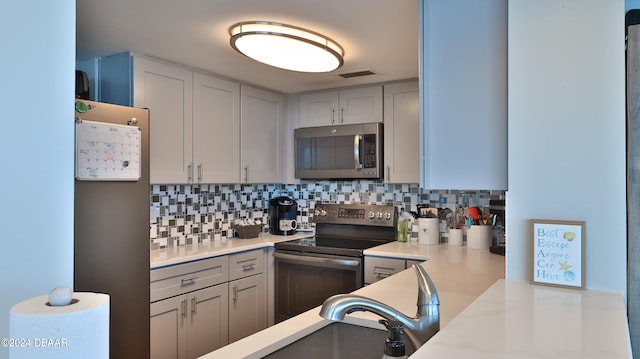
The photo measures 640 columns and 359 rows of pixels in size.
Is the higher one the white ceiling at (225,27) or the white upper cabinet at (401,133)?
the white ceiling at (225,27)

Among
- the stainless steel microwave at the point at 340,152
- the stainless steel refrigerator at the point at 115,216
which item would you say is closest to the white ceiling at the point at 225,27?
the stainless steel refrigerator at the point at 115,216

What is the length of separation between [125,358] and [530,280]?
6.32ft

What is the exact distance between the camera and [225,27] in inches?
84.6

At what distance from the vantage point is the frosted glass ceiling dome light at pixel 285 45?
2112 mm

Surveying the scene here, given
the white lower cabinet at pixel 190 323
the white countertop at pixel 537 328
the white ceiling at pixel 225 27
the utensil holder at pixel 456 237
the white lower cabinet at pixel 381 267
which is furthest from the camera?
the utensil holder at pixel 456 237

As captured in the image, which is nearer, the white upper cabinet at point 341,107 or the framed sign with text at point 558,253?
the framed sign with text at point 558,253

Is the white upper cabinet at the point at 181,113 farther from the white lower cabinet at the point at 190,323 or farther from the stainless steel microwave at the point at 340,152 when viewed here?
the white lower cabinet at the point at 190,323

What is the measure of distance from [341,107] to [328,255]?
4.16ft

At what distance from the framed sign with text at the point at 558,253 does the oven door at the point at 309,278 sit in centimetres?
176

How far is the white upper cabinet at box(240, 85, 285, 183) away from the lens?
340cm

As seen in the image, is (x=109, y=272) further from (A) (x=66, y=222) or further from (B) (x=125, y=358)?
(A) (x=66, y=222)

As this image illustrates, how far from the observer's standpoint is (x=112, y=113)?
2074 mm

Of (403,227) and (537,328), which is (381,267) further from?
(537,328)

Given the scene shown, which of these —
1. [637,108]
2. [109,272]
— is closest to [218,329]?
[109,272]
